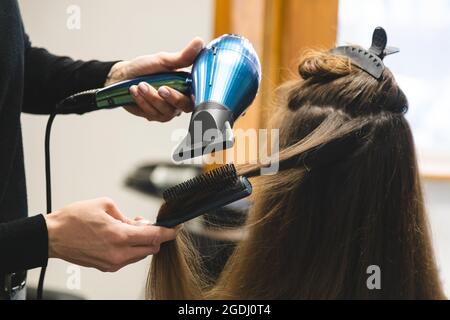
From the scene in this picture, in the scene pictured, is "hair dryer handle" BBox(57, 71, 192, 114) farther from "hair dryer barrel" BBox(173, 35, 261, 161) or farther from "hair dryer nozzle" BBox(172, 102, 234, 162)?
"hair dryer nozzle" BBox(172, 102, 234, 162)

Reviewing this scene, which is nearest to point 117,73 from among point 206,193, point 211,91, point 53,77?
point 53,77

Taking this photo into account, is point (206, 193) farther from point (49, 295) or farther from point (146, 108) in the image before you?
point (49, 295)

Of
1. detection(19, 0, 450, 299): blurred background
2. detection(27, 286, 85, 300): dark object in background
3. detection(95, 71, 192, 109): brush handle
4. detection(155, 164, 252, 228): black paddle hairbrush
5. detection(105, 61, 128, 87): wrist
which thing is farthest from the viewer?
detection(19, 0, 450, 299): blurred background

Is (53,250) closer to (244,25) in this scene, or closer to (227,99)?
(227,99)

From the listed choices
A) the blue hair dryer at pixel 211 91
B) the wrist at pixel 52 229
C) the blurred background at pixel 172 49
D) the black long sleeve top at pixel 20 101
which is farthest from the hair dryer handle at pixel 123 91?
the blurred background at pixel 172 49

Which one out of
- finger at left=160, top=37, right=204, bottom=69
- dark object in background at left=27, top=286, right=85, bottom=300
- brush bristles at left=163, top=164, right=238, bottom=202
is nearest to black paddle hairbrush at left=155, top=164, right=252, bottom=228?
brush bristles at left=163, top=164, right=238, bottom=202

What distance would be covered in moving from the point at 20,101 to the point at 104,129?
2.30 ft

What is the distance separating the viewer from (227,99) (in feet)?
2.29

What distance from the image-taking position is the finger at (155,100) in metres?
0.83

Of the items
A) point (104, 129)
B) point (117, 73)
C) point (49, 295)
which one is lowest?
point (49, 295)

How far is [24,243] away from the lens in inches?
27.4

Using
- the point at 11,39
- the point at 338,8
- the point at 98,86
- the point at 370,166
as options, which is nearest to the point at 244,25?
the point at 338,8

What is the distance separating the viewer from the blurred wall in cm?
154

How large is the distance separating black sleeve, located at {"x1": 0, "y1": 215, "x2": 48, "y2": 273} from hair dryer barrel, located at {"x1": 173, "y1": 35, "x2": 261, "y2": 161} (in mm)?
197
